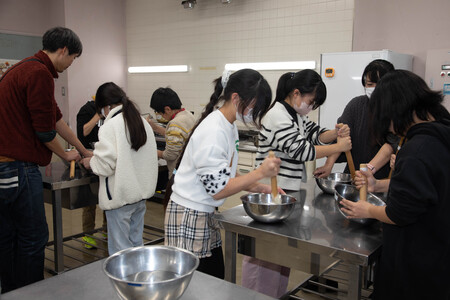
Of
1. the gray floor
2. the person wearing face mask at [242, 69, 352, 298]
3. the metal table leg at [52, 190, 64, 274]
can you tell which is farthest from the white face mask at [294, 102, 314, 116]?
the metal table leg at [52, 190, 64, 274]

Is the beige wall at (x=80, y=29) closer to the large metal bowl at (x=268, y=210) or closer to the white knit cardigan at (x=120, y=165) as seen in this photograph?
the white knit cardigan at (x=120, y=165)

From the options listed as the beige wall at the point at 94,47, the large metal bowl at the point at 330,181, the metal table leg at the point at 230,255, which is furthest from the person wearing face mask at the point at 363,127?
the beige wall at the point at 94,47

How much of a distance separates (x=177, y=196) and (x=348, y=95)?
104 inches

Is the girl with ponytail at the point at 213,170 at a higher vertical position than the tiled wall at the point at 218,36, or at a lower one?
lower

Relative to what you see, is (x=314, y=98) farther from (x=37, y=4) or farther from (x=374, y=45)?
(x=37, y=4)

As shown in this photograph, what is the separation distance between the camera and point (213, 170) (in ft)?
4.77

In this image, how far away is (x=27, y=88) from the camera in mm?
2062

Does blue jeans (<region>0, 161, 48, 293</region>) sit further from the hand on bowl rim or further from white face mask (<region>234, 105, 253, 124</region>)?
the hand on bowl rim

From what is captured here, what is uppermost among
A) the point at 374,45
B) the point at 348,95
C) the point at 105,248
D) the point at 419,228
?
the point at 374,45

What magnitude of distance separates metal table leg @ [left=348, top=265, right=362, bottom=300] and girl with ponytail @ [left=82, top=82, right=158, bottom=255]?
1411 mm

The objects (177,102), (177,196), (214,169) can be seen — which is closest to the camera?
(214,169)

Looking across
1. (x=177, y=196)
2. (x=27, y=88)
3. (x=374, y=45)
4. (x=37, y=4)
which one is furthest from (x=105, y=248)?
(x=37, y=4)

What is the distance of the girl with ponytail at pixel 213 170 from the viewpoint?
1469 millimetres

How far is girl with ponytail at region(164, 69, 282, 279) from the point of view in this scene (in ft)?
4.82
